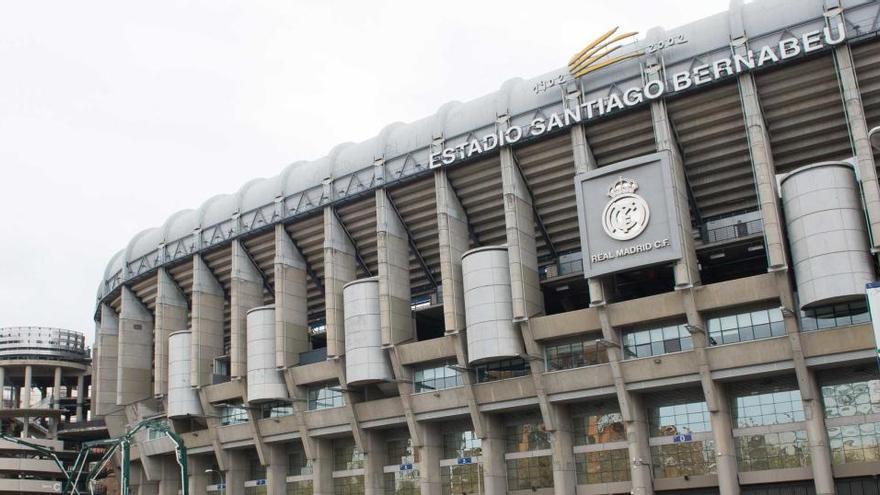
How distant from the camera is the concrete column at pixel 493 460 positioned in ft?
211

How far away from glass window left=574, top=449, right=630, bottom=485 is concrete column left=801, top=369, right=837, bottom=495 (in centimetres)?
1224

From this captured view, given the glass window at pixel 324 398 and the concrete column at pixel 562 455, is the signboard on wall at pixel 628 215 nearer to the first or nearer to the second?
the concrete column at pixel 562 455

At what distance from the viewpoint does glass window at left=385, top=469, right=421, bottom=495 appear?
2810 inches

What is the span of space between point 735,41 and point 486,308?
23610 mm

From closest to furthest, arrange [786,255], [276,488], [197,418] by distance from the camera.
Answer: [786,255], [276,488], [197,418]

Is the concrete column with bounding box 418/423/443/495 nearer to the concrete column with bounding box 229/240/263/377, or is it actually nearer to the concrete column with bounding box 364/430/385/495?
the concrete column with bounding box 364/430/385/495

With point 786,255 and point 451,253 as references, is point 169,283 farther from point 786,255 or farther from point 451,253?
point 786,255

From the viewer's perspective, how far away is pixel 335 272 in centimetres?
7350

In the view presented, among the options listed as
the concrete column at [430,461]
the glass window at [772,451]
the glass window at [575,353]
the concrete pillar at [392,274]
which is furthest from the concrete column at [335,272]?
the glass window at [772,451]

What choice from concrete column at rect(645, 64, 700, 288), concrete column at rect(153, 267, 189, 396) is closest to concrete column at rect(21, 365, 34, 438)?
concrete column at rect(153, 267, 189, 396)

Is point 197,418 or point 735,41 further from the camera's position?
point 197,418

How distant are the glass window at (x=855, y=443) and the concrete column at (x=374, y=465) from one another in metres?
32.8

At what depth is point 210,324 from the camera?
83500mm

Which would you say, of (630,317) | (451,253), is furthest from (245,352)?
(630,317)
